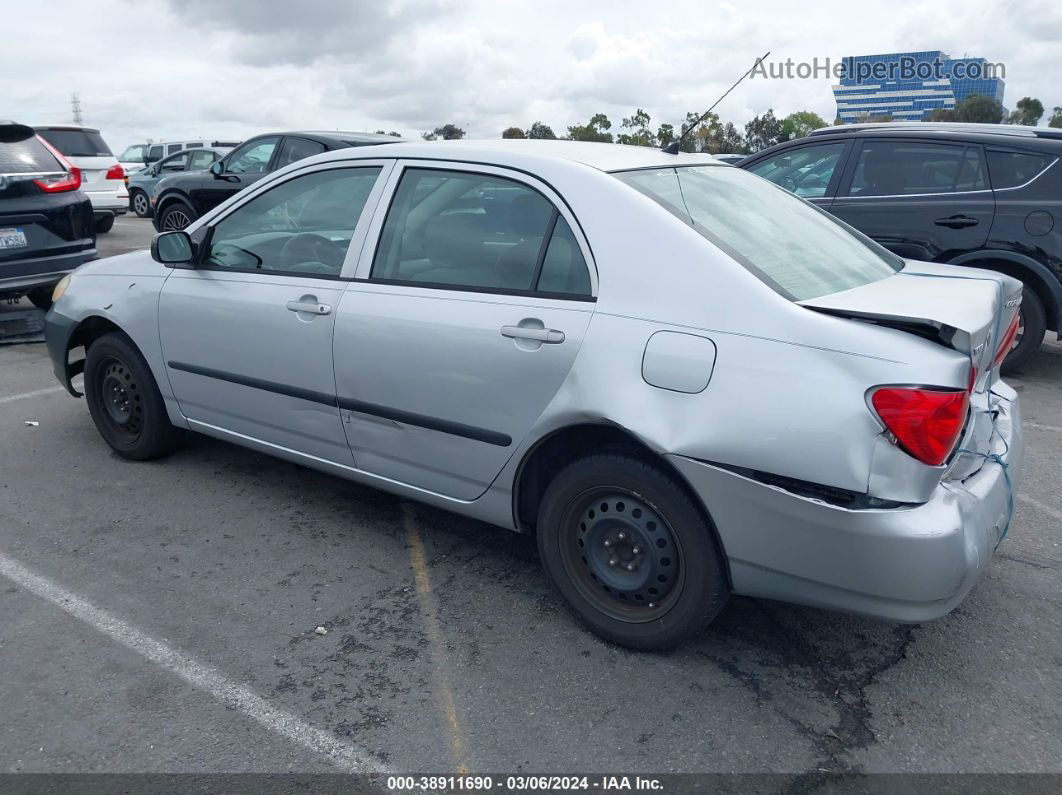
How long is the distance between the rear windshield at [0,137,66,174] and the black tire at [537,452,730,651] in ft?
20.1

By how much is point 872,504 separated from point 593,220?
4.16 ft

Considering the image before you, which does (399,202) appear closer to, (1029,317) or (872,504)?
(872,504)

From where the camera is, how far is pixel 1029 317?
20.7 ft

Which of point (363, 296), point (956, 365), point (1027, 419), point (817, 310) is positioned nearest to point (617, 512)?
point (817, 310)

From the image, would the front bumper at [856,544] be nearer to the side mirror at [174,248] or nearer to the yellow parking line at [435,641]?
the yellow parking line at [435,641]

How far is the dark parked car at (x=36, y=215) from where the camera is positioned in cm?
698

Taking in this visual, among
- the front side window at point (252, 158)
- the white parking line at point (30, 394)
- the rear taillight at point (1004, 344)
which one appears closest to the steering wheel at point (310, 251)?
the rear taillight at point (1004, 344)

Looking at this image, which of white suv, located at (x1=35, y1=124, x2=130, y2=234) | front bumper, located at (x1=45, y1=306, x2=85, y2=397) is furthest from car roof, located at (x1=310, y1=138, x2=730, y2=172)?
white suv, located at (x1=35, y1=124, x2=130, y2=234)

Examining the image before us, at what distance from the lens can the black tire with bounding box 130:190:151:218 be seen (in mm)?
19766

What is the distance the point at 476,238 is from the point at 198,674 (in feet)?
5.79

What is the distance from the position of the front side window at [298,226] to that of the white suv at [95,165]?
11.6m

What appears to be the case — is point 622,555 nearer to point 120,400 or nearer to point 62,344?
point 120,400

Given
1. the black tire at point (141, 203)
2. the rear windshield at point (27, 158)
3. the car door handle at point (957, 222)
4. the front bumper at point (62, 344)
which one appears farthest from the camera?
the black tire at point (141, 203)

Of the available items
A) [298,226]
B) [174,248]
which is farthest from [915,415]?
[174,248]
